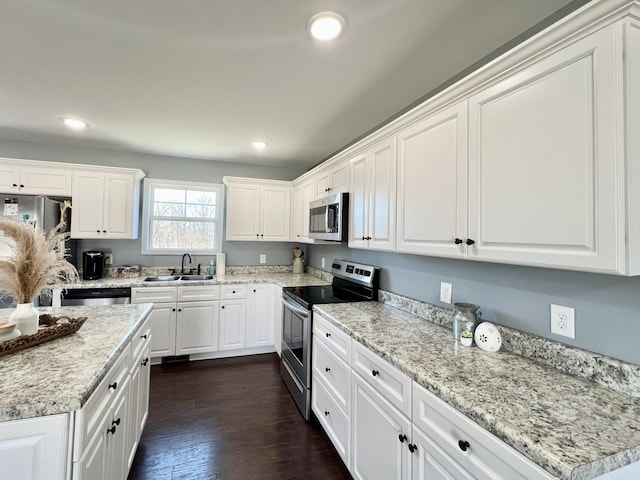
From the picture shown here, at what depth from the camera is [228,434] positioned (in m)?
2.21

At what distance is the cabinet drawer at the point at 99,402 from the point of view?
0.99 m

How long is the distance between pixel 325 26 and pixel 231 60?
0.66m

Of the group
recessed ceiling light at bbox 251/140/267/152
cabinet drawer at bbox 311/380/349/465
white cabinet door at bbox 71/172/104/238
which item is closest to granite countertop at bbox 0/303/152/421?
cabinet drawer at bbox 311/380/349/465

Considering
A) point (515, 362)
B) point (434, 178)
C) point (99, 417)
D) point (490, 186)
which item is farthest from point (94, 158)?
point (515, 362)

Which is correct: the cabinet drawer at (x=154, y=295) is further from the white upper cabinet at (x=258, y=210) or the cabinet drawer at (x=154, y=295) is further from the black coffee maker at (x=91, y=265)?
the white upper cabinet at (x=258, y=210)

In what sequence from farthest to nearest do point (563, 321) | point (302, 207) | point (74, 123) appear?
point (302, 207) → point (74, 123) → point (563, 321)

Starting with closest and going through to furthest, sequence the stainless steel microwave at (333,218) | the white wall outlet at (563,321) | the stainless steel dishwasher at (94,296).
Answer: the white wall outlet at (563,321) → the stainless steel microwave at (333,218) → the stainless steel dishwasher at (94,296)

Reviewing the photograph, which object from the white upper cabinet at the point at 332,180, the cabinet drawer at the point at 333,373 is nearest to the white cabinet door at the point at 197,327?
the cabinet drawer at the point at 333,373

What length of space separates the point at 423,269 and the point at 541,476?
1.44m

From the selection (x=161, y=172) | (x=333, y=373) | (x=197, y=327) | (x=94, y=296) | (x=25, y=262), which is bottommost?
(x=197, y=327)

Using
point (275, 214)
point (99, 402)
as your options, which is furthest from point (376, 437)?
point (275, 214)

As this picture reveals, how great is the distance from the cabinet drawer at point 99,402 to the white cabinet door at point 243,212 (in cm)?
250

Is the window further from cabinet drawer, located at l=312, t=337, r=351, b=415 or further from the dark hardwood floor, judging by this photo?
cabinet drawer, located at l=312, t=337, r=351, b=415

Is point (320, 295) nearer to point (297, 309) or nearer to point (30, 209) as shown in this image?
point (297, 309)
